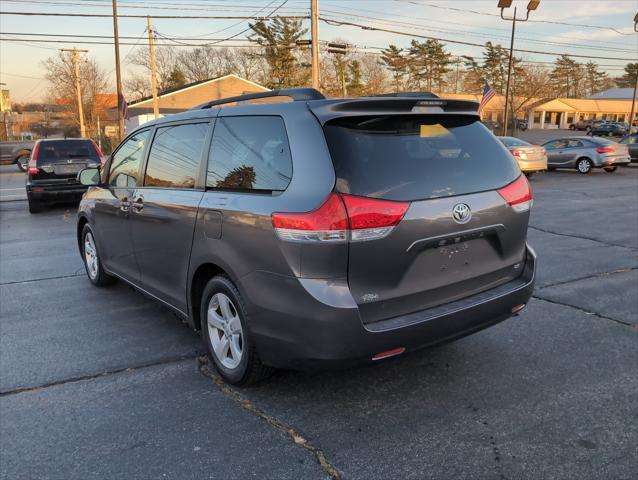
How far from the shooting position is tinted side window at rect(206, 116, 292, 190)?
2959 millimetres

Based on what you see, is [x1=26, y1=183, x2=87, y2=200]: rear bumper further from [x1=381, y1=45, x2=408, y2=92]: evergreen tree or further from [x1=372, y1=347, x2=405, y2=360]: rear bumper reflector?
[x1=381, y1=45, x2=408, y2=92]: evergreen tree

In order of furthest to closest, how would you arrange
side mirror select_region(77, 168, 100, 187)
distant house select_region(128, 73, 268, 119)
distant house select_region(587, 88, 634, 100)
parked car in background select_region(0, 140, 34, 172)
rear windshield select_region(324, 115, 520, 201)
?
distant house select_region(587, 88, 634, 100) → distant house select_region(128, 73, 268, 119) → parked car in background select_region(0, 140, 34, 172) → side mirror select_region(77, 168, 100, 187) → rear windshield select_region(324, 115, 520, 201)

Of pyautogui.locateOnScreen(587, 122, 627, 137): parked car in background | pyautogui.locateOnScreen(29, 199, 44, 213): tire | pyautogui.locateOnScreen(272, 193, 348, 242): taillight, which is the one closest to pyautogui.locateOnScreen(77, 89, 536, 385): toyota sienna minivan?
pyautogui.locateOnScreen(272, 193, 348, 242): taillight

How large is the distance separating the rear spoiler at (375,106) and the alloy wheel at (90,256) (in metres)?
3.75

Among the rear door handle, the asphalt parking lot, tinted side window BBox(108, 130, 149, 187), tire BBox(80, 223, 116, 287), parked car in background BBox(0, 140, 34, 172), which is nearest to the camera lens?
the asphalt parking lot

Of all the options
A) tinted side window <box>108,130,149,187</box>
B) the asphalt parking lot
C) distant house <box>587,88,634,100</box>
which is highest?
distant house <box>587,88,634,100</box>

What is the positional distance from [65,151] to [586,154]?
1844cm

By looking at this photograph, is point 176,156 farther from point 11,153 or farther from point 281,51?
point 281,51

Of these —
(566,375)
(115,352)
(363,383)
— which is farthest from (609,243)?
(115,352)

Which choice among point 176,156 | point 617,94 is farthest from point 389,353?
point 617,94

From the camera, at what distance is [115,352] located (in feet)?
13.1

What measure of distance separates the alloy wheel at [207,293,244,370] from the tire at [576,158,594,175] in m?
20.5

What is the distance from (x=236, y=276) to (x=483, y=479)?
169 cm

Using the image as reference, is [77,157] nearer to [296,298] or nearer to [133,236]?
[133,236]
